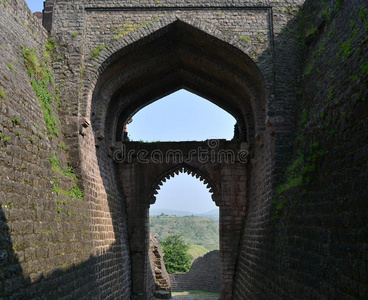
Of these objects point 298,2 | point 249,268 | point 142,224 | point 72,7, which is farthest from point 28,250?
point 298,2

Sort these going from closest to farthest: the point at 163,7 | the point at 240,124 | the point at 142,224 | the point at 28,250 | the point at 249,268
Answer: the point at 28,250 < the point at 249,268 < the point at 163,7 < the point at 142,224 < the point at 240,124

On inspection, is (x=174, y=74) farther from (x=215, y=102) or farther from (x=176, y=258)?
(x=176, y=258)

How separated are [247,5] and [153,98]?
178 inches

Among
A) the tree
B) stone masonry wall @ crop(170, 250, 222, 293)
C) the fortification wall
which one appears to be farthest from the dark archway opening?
Result: the tree

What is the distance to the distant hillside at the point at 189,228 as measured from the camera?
294 feet

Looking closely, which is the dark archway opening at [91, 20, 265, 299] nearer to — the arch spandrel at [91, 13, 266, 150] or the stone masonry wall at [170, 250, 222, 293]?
the arch spandrel at [91, 13, 266, 150]

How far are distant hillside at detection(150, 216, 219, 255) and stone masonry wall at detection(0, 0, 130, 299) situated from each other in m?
79.8

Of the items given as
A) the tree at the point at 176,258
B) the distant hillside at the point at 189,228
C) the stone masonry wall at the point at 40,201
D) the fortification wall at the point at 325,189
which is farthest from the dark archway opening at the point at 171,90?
the distant hillside at the point at 189,228

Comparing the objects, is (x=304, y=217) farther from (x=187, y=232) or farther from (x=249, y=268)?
(x=187, y=232)

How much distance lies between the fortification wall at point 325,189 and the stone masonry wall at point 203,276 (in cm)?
964

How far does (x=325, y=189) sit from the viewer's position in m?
5.19

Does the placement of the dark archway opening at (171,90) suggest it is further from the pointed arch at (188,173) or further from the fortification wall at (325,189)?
the fortification wall at (325,189)

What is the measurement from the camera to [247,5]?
10539 mm

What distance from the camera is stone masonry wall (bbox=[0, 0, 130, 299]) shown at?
483 cm
